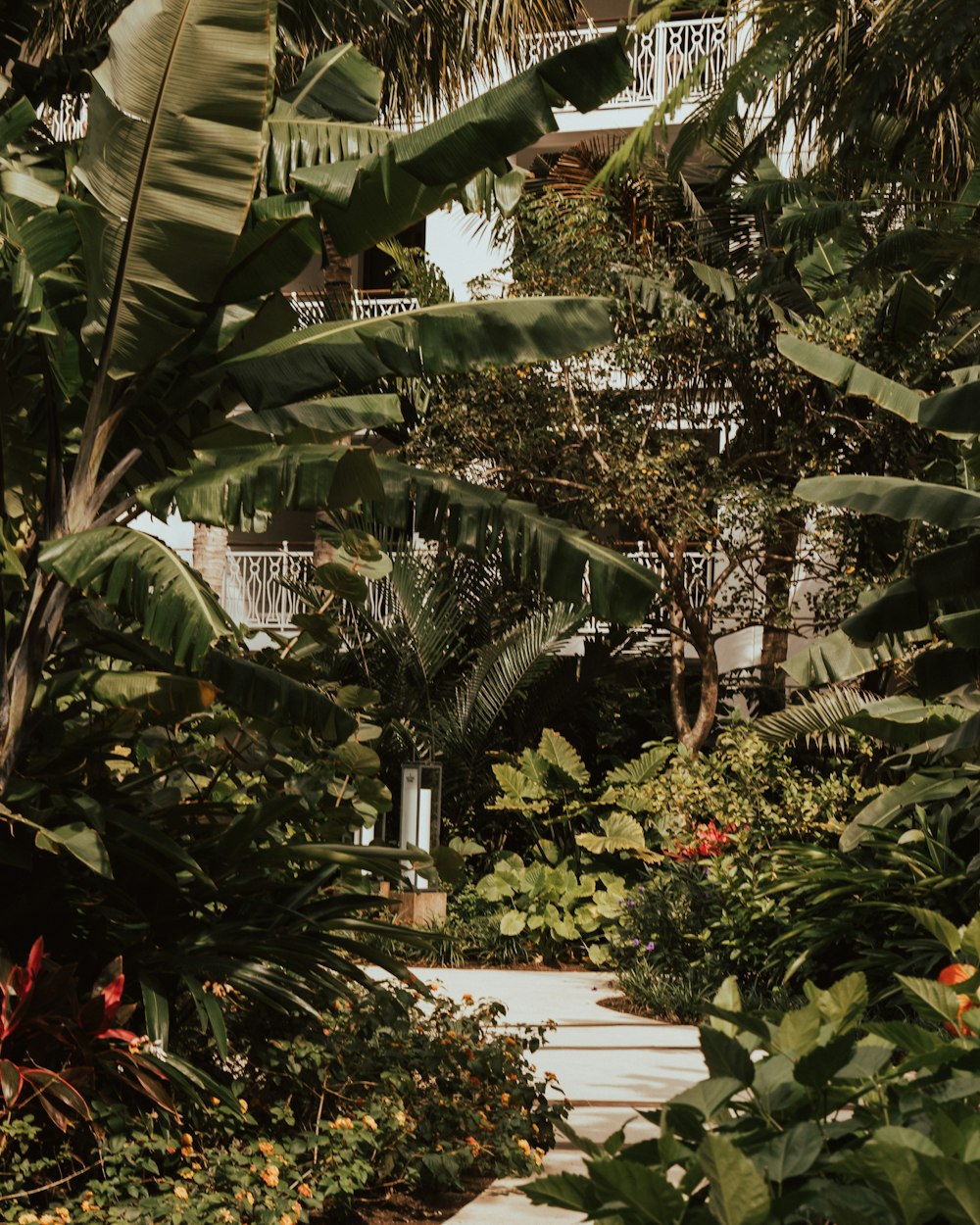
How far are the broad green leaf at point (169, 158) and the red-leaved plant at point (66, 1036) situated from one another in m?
2.34

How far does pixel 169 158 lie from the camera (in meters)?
5.25

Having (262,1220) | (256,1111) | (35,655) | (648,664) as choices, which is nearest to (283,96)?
(35,655)

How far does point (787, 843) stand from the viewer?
34.3 ft

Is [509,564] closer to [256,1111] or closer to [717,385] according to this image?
[256,1111]

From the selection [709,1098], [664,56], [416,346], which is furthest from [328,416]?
[664,56]

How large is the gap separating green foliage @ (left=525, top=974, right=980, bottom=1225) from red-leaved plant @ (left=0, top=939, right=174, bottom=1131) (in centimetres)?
310

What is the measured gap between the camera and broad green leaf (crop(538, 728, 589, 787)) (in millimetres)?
13445

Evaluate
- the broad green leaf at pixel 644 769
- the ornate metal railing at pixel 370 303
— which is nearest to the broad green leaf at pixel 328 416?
the ornate metal railing at pixel 370 303

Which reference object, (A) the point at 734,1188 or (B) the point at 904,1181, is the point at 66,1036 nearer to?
(A) the point at 734,1188

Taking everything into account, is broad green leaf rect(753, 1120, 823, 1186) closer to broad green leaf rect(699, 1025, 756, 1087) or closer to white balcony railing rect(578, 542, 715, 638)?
broad green leaf rect(699, 1025, 756, 1087)

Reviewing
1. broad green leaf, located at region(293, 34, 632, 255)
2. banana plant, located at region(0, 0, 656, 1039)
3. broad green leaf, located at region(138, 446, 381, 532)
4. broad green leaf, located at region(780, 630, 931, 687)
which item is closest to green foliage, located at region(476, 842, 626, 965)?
broad green leaf, located at region(780, 630, 931, 687)

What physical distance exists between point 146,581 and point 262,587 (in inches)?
541

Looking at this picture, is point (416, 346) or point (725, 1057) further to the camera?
point (416, 346)

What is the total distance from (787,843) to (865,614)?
12.4 ft
